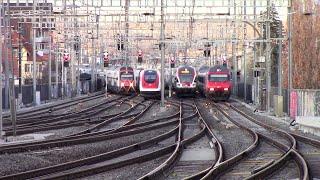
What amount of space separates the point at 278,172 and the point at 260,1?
2751 cm

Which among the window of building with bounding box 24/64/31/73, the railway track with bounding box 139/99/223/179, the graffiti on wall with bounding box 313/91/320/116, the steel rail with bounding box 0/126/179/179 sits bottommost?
the railway track with bounding box 139/99/223/179

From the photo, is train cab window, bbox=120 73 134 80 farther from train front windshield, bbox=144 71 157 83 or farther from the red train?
the red train

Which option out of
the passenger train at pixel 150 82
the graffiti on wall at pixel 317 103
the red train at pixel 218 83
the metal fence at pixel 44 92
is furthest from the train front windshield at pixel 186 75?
the graffiti on wall at pixel 317 103

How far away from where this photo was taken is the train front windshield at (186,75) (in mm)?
63525

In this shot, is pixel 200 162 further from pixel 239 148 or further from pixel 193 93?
pixel 193 93

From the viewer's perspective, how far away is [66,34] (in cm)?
6081

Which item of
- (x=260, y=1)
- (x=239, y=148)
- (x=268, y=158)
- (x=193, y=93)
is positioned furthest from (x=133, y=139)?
(x=193, y=93)

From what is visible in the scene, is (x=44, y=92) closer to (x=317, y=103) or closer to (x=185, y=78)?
(x=185, y=78)

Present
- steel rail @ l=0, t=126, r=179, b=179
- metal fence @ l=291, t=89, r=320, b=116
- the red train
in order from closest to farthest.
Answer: steel rail @ l=0, t=126, r=179, b=179 → metal fence @ l=291, t=89, r=320, b=116 → the red train

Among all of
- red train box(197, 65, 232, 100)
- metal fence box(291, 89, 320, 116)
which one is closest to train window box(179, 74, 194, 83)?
red train box(197, 65, 232, 100)

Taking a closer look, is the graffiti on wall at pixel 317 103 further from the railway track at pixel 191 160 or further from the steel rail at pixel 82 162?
the steel rail at pixel 82 162

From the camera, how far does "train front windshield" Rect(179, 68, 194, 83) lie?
6353cm

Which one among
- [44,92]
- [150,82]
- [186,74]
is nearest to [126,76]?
[150,82]

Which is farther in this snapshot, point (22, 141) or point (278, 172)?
point (22, 141)
